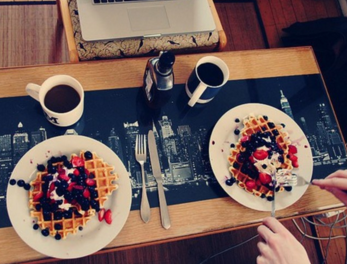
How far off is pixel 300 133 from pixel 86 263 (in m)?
1.06

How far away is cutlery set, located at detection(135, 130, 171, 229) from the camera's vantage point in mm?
931

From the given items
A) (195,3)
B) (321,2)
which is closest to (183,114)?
(195,3)

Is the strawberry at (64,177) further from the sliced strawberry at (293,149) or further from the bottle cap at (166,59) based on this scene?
the sliced strawberry at (293,149)

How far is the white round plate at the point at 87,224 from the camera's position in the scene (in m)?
0.85

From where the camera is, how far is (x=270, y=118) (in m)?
1.07

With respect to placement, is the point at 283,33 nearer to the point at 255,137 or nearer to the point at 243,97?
the point at 243,97

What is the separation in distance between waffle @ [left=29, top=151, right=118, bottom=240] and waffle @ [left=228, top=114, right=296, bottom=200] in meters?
0.35

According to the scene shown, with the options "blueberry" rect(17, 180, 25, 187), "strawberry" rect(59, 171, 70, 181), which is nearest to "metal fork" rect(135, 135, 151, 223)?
"strawberry" rect(59, 171, 70, 181)

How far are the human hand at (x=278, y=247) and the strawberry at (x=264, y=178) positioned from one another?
10 cm

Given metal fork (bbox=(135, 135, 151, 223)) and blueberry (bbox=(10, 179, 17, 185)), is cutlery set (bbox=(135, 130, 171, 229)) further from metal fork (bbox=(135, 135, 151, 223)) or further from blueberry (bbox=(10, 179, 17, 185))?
blueberry (bbox=(10, 179, 17, 185))

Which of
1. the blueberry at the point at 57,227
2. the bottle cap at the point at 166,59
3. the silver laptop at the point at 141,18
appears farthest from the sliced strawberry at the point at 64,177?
the silver laptop at the point at 141,18

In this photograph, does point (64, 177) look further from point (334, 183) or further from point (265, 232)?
point (334, 183)

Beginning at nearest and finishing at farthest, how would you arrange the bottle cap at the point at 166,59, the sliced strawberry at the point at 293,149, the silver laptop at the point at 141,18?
the bottle cap at the point at 166,59, the sliced strawberry at the point at 293,149, the silver laptop at the point at 141,18

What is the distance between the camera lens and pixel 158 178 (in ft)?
3.20
